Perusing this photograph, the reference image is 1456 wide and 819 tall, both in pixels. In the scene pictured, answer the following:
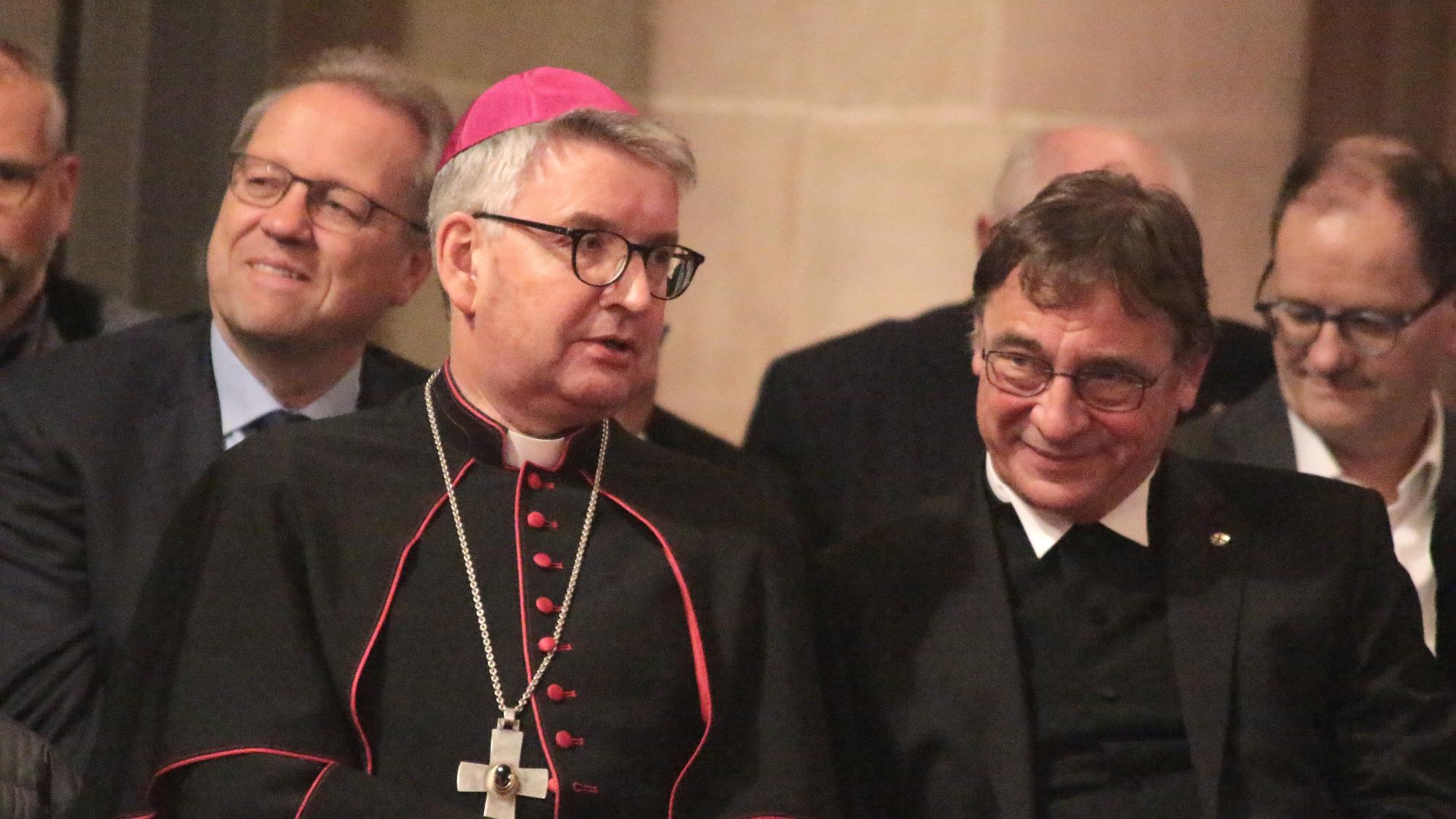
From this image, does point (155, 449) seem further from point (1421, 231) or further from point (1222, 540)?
point (1421, 231)

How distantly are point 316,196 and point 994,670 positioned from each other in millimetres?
1514

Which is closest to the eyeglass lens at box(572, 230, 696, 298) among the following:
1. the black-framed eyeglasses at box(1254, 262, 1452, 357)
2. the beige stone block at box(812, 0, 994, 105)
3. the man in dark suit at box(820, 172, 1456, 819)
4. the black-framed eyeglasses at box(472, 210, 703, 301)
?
the black-framed eyeglasses at box(472, 210, 703, 301)

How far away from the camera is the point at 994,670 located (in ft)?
9.71

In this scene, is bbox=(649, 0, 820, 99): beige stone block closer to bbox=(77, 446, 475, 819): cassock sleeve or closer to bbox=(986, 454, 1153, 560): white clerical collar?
bbox=(986, 454, 1153, 560): white clerical collar

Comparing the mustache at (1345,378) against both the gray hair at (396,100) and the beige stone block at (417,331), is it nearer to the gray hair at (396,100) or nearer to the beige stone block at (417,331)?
the gray hair at (396,100)

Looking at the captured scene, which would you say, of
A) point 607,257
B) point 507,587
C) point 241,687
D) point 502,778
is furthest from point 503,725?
point 607,257

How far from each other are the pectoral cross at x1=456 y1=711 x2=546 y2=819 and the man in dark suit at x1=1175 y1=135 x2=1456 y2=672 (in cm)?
188

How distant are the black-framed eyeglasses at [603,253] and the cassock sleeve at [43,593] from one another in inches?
40.6

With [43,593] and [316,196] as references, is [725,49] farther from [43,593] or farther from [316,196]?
[43,593]

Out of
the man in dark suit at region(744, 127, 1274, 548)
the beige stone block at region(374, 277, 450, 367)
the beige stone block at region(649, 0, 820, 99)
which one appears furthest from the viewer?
the beige stone block at region(649, 0, 820, 99)

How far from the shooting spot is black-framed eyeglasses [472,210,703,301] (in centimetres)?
273

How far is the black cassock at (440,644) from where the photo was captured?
8.57 ft

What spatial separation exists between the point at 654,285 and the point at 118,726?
3.31 ft

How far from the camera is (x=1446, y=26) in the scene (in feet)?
20.2
